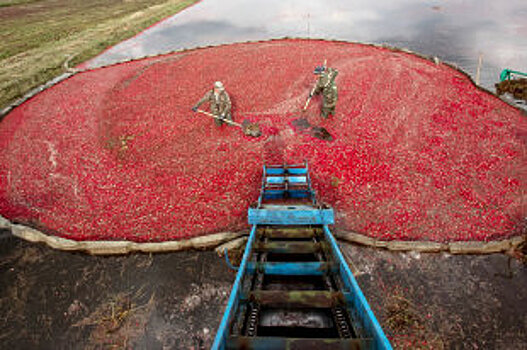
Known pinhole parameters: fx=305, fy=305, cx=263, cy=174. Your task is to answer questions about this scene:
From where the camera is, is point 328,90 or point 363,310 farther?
point 328,90

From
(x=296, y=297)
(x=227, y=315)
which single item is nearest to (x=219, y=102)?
(x=296, y=297)

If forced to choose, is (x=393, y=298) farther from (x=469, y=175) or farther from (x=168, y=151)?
(x=168, y=151)

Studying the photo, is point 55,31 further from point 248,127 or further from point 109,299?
point 109,299

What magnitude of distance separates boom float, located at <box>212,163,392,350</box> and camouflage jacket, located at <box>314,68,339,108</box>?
636 centimetres

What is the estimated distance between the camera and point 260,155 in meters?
10.6

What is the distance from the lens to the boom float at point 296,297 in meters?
3.69

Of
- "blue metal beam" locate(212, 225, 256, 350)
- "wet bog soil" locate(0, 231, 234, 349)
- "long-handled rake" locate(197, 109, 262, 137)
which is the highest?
"long-handled rake" locate(197, 109, 262, 137)

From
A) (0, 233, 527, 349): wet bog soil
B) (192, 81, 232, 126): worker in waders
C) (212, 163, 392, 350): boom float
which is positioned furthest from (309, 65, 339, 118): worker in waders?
(0, 233, 527, 349): wet bog soil

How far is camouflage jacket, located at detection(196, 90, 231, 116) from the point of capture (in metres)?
11.9

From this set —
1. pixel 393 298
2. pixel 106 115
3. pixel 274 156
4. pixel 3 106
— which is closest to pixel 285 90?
pixel 274 156

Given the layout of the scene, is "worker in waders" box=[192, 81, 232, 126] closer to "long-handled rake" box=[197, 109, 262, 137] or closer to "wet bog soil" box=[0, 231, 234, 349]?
"long-handled rake" box=[197, 109, 262, 137]

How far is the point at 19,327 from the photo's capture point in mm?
6109

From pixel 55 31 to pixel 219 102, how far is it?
1185 inches

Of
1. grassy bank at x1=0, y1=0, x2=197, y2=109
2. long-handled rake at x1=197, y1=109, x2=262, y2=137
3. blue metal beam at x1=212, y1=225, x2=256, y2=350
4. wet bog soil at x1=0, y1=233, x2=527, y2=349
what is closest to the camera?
blue metal beam at x1=212, y1=225, x2=256, y2=350
